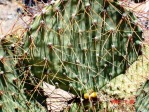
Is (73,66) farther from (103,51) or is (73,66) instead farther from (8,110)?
(8,110)

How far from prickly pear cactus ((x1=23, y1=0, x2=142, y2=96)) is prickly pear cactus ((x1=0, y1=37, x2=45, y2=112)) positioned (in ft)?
0.28

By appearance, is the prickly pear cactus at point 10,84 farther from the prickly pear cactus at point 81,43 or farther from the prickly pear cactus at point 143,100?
the prickly pear cactus at point 143,100

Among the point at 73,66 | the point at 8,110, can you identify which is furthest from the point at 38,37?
the point at 8,110

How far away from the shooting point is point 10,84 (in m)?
2.48

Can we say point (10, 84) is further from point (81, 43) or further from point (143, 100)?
point (143, 100)

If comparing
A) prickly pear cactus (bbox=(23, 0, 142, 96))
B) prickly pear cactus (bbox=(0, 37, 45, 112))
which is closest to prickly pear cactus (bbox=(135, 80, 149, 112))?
prickly pear cactus (bbox=(23, 0, 142, 96))

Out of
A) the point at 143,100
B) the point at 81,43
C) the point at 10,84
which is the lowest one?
the point at 143,100

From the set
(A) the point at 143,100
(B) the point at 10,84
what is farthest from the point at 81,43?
(A) the point at 143,100

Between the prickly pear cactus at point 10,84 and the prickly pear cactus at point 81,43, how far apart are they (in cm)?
8

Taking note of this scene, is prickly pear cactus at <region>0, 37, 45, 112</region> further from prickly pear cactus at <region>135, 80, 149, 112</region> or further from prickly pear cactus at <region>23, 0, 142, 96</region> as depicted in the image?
prickly pear cactus at <region>135, 80, 149, 112</region>

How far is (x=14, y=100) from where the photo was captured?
252 cm

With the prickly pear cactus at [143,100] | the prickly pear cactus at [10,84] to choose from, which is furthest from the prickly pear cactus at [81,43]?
the prickly pear cactus at [143,100]

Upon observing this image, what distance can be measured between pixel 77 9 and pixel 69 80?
0.41 meters

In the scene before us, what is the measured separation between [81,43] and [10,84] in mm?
442
